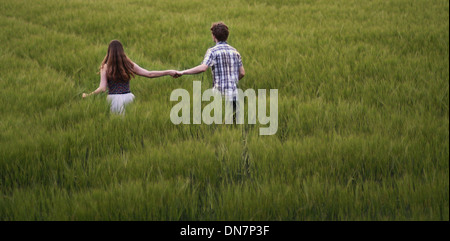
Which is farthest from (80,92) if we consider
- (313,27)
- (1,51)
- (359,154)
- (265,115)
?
(313,27)

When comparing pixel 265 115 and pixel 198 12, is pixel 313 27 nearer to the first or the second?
pixel 198 12

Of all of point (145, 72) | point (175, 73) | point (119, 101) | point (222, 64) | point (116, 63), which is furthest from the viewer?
point (175, 73)

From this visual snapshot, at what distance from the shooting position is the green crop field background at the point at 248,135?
7.37 feet

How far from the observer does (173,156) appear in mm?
2877

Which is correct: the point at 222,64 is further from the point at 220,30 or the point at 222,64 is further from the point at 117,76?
the point at 117,76

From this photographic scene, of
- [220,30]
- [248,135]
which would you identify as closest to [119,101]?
[220,30]

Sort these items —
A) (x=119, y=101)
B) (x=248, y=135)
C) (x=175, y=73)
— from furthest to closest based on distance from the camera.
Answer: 1. (x=175, y=73)
2. (x=119, y=101)
3. (x=248, y=135)

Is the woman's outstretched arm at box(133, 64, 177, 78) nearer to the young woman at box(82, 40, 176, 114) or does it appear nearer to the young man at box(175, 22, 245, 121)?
the young woman at box(82, 40, 176, 114)

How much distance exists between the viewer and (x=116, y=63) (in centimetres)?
399

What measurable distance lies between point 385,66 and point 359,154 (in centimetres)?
293

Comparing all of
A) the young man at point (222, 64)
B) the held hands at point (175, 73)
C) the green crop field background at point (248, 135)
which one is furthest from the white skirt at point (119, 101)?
the young man at point (222, 64)

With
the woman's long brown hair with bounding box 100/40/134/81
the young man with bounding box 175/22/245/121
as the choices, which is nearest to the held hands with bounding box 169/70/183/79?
the young man with bounding box 175/22/245/121

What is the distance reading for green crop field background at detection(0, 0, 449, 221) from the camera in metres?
2.25

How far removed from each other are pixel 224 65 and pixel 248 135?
1.19 m
